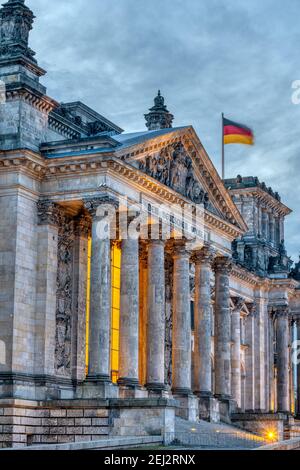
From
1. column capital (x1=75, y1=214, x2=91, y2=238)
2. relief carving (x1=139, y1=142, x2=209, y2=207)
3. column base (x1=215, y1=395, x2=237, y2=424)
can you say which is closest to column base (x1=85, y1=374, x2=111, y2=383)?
column capital (x1=75, y1=214, x2=91, y2=238)

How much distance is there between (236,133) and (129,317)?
25043 mm

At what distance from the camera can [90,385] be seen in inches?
1718

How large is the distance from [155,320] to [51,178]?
9604 millimetres

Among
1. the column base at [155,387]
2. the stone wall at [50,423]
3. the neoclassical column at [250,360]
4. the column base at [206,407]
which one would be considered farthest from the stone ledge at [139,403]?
the neoclassical column at [250,360]

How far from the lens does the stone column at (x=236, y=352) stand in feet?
229

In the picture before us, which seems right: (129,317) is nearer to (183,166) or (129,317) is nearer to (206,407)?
(183,166)

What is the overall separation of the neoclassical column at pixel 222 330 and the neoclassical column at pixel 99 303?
53.7 ft

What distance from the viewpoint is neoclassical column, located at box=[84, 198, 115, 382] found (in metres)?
43.8

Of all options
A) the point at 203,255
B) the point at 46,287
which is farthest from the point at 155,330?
the point at 203,255

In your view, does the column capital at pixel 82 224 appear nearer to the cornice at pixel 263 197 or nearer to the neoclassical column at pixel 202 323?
the neoclassical column at pixel 202 323

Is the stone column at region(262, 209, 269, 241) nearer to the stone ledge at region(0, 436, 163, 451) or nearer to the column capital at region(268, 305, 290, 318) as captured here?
the column capital at region(268, 305, 290, 318)

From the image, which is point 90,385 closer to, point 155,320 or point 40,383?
point 40,383

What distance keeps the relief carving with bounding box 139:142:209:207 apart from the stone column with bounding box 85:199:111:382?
16.8 feet
